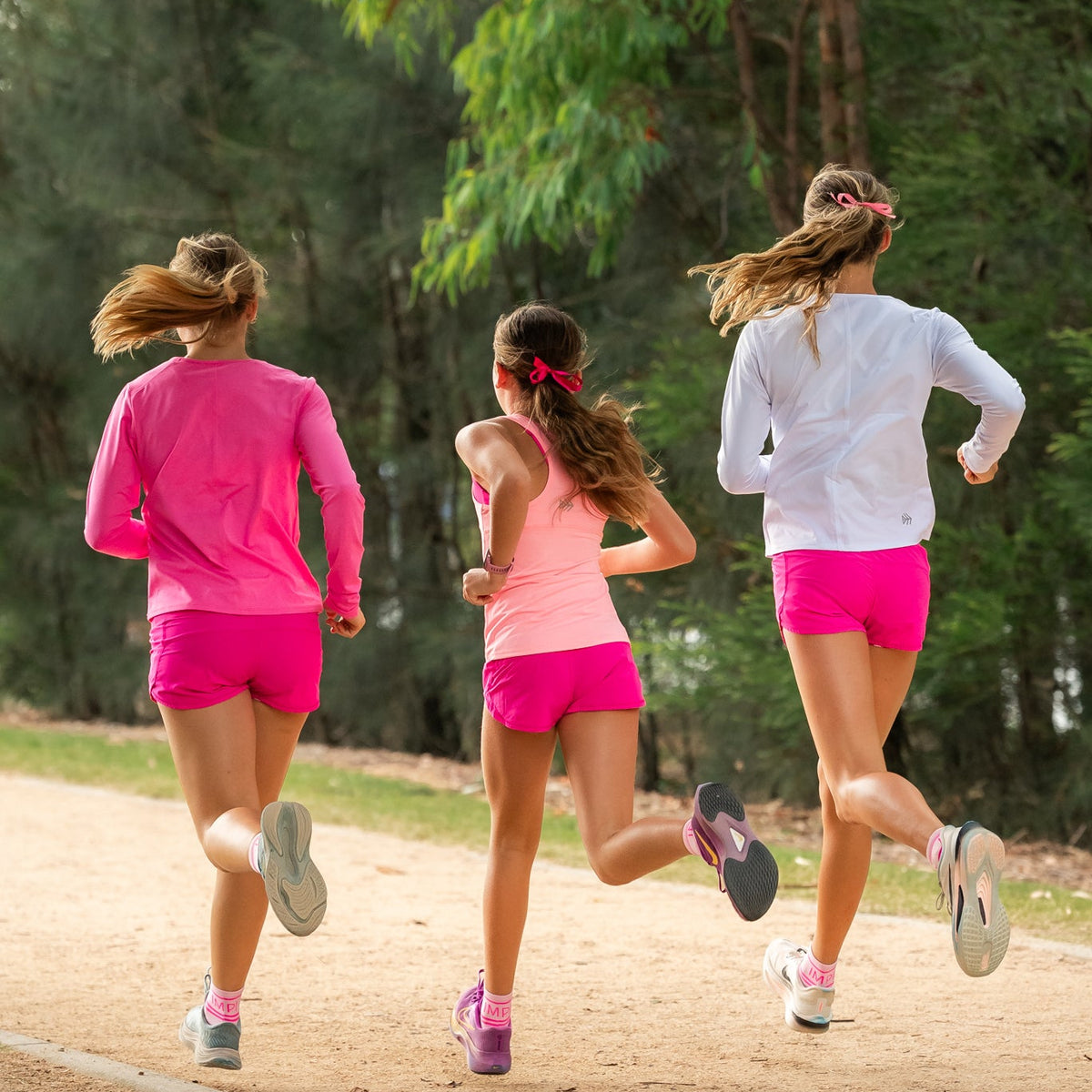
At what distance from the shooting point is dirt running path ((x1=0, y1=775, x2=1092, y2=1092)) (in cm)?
366

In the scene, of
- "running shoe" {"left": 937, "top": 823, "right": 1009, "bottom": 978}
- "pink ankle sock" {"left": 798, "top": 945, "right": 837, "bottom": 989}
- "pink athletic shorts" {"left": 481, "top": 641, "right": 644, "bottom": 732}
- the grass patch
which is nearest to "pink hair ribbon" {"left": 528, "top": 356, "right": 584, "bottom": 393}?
"pink athletic shorts" {"left": 481, "top": 641, "right": 644, "bottom": 732}

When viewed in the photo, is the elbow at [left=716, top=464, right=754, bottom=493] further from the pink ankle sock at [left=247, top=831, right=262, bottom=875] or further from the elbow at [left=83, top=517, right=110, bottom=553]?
the elbow at [left=83, top=517, right=110, bottom=553]

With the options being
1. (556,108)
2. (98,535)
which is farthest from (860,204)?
(556,108)

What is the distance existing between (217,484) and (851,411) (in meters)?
1.46

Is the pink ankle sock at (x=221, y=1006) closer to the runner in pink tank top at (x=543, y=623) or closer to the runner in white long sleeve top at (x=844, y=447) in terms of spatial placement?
the runner in pink tank top at (x=543, y=623)

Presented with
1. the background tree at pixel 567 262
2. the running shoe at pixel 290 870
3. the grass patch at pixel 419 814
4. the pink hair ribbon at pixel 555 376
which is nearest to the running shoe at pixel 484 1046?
the running shoe at pixel 290 870

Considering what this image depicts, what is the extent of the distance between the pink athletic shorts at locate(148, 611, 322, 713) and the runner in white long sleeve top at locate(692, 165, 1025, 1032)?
1.10 metres

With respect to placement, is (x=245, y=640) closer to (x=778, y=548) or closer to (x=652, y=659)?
(x=778, y=548)

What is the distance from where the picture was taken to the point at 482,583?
3406mm

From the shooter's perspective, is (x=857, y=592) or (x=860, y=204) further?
(x=860, y=204)

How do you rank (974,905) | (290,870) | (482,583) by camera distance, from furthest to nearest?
1. (482,583)
2. (290,870)
3. (974,905)

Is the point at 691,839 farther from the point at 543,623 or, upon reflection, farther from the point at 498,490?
the point at 498,490

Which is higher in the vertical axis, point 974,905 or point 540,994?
point 974,905

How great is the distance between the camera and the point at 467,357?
45.8ft
